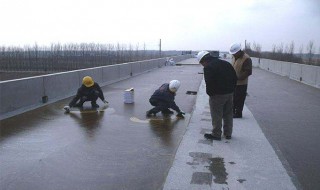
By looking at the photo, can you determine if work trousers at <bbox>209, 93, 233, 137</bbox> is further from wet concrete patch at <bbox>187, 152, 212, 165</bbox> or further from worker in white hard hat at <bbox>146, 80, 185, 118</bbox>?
worker in white hard hat at <bbox>146, 80, 185, 118</bbox>

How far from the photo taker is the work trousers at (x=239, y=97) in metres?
8.73

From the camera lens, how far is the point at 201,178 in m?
4.70

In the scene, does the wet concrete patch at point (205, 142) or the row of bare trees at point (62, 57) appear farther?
the row of bare trees at point (62, 57)

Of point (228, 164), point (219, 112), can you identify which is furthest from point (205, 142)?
point (228, 164)

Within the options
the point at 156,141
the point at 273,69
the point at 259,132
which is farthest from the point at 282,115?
the point at 273,69

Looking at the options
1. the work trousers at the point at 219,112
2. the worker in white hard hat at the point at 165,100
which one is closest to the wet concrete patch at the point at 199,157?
the work trousers at the point at 219,112

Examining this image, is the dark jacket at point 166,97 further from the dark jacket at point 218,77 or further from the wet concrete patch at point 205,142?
the dark jacket at point 218,77

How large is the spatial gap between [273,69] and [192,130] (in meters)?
24.3

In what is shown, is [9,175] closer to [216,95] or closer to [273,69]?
[216,95]

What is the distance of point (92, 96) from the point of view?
404 inches

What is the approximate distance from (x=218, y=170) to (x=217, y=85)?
197 cm

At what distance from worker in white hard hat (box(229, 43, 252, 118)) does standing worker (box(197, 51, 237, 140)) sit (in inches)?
74.3

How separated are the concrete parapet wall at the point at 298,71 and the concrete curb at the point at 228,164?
1176 centimetres

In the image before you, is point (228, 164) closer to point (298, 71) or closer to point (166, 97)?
point (166, 97)
